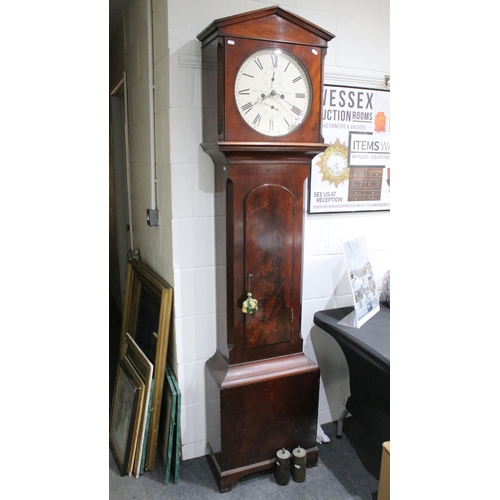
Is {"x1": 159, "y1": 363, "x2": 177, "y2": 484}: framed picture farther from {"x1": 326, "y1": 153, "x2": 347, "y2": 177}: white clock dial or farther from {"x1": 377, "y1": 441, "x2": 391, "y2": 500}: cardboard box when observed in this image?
{"x1": 326, "y1": 153, "x2": 347, "y2": 177}: white clock dial

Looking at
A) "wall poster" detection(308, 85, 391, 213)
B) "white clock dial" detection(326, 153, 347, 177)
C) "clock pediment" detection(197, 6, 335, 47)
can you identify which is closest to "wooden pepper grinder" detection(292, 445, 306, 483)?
"wall poster" detection(308, 85, 391, 213)

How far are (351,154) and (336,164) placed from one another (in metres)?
0.10

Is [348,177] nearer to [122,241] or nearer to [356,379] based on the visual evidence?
[356,379]

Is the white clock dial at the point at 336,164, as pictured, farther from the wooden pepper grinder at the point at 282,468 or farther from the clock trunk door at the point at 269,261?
the wooden pepper grinder at the point at 282,468

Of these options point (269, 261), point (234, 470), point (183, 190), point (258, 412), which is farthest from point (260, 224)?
point (234, 470)

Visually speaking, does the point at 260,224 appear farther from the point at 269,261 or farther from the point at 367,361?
the point at 367,361

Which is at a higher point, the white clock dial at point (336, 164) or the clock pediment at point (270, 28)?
the clock pediment at point (270, 28)

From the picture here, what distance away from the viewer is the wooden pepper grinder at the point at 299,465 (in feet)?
6.48

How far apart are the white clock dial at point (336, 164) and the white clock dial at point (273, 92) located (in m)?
0.45

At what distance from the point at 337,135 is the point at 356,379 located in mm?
1208

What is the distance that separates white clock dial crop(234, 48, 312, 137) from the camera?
5.42 feet

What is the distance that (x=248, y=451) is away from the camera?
1964mm

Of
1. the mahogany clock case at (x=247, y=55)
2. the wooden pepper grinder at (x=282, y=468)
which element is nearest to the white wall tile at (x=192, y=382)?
the wooden pepper grinder at (x=282, y=468)
